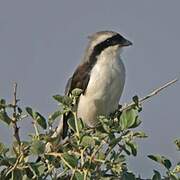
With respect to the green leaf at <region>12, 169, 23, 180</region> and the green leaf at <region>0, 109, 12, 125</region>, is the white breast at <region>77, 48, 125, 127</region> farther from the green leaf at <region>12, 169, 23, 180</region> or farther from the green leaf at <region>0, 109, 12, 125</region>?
the green leaf at <region>12, 169, 23, 180</region>

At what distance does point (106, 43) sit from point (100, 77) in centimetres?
30

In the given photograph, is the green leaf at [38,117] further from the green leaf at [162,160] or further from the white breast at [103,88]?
the white breast at [103,88]

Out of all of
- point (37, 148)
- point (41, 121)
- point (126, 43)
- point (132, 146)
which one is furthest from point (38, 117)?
point (126, 43)

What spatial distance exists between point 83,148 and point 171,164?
0.39 m

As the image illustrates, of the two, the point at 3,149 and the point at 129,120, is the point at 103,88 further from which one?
the point at 3,149

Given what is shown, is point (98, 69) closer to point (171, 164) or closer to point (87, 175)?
point (171, 164)

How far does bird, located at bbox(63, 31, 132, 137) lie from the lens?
4625mm

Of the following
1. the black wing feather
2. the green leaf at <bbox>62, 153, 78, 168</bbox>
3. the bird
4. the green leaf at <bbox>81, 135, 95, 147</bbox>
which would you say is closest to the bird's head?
the bird

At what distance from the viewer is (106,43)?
4.81 meters

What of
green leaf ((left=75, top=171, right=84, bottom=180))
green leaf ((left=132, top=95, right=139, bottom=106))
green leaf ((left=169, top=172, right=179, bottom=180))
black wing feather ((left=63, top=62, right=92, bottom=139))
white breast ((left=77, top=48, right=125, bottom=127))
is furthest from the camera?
black wing feather ((left=63, top=62, right=92, bottom=139))

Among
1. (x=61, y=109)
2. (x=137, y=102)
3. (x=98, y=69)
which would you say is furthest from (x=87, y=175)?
(x=98, y=69)

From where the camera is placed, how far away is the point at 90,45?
4.89 metres

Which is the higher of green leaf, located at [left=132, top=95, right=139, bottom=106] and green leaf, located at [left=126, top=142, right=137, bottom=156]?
green leaf, located at [left=132, top=95, right=139, bottom=106]

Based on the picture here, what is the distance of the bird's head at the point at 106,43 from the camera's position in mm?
4777
